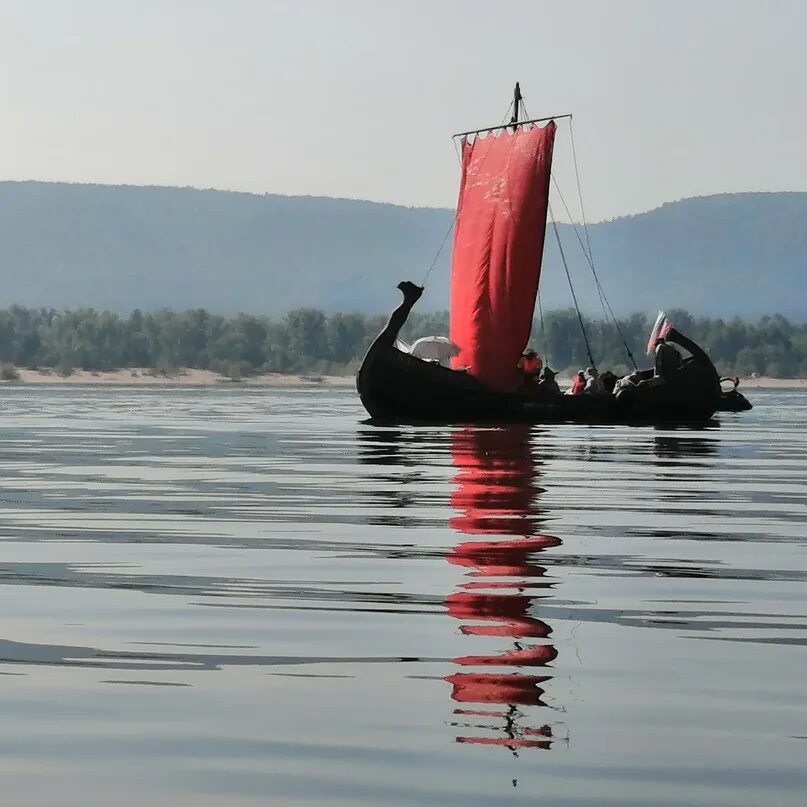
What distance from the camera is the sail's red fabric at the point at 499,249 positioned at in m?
57.3

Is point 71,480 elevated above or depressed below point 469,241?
below

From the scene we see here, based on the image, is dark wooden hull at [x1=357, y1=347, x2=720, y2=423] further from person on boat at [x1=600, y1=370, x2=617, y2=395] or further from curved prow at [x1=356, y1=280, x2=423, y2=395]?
person on boat at [x1=600, y1=370, x2=617, y2=395]

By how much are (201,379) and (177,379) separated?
196 centimetres

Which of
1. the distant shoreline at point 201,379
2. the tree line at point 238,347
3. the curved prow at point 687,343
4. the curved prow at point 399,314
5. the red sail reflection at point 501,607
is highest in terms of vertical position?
the curved prow at point 399,314

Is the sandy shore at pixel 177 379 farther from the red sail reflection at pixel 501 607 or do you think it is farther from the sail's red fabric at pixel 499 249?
the red sail reflection at pixel 501 607

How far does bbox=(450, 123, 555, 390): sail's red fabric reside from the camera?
57.3 meters

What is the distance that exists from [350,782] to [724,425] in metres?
51.9

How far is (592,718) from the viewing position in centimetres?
823

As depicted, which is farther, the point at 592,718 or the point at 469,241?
the point at 469,241

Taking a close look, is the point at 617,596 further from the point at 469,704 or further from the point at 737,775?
the point at 737,775

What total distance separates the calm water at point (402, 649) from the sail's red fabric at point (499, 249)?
1360 inches

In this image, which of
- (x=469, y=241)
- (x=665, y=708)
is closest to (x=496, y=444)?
(x=469, y=241)

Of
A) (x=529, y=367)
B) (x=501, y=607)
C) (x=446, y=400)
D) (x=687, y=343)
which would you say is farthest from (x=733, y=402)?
(x=501, y=607)

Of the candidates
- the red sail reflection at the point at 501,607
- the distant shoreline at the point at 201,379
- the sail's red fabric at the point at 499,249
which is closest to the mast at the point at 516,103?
the sail's red fabric at the point at 499,249
